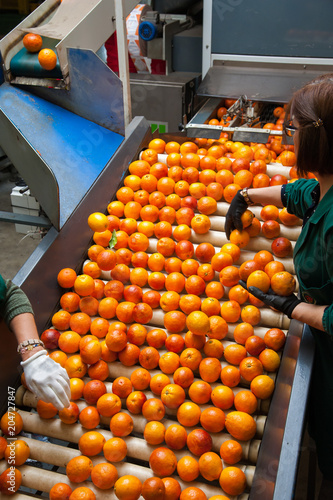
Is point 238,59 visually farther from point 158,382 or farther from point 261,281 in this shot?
point 158,382

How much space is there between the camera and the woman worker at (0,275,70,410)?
180 cm

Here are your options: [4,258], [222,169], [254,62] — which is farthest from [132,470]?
[4,258]

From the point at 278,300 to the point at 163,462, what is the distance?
85cm

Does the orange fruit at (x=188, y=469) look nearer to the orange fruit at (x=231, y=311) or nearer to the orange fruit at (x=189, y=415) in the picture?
the orange fruit at (x=189, y=415)

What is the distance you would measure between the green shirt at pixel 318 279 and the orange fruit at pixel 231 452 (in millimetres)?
442

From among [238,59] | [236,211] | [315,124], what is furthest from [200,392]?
[238,59]

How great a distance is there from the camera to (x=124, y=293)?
7.80ft

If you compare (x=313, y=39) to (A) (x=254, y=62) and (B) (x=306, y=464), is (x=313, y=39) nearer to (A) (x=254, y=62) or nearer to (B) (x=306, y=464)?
(A) (x=254, y=62)

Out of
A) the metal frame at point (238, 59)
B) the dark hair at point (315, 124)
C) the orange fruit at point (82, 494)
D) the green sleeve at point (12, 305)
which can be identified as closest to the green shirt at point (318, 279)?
the dark hair at point (315, 124)

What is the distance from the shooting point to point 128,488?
5.48 ft

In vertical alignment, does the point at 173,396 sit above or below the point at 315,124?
below

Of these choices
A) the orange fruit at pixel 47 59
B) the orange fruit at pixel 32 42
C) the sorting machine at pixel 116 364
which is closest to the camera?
the sorting machine at pixel 116 364

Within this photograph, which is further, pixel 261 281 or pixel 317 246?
pixel 261 281

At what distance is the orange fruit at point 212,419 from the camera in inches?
72.2
